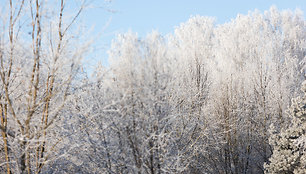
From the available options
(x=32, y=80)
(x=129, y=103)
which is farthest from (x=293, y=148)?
(x=32, y=80)

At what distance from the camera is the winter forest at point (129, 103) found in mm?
2945

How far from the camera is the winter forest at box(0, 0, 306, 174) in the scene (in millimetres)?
2945

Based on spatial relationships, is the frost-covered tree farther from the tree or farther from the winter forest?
the tree

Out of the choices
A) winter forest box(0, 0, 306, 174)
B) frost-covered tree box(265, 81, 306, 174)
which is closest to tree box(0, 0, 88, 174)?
winter forest box(0, 0, 306, 174)

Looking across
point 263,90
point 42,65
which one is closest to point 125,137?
point 42,65

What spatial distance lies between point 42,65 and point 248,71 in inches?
393

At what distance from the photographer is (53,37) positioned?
328 centimetres

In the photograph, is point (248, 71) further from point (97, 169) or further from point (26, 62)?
point (26, 62)

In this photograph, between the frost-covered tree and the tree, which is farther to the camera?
the frost-covered tree

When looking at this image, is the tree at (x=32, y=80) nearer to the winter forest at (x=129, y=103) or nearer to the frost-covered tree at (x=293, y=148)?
the winter forest at (x=129, y=103)

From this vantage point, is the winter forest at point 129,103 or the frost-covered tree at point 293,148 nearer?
the winter forest at point 129,103

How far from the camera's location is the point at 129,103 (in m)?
4.57

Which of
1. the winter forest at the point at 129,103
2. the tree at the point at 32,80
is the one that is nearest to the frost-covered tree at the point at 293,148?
the winter forest at the point at 129,103

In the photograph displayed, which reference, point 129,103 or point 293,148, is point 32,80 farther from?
point 293,148
